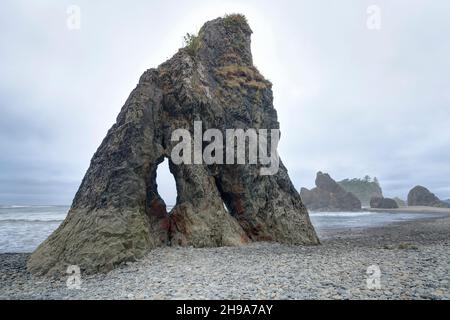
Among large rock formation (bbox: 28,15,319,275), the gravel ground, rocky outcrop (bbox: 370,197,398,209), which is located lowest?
rocky outcrop (bbox: 370,197,398,209)

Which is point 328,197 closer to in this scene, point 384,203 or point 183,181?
point 384,203

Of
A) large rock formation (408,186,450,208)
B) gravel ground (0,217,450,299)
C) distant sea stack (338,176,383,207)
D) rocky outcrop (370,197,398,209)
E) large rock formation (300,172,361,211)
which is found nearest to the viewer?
gravel ground (0,217,450,299)

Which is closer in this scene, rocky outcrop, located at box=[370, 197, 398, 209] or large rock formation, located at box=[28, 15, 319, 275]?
large rock formation, located at box=[28, 15, 319, 275]

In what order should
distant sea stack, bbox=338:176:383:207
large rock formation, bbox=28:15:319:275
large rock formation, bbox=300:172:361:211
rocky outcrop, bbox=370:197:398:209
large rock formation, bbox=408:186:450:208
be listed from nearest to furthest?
large rock formation, bbox=28:15:319:275 < rocky outcrop, bbox=370:197:398:209 < large rock formation, bbox=408:186:450:208 < large rock formation, bbox=300:172:361:211 < distant sea stack, bbox=338:176:383:207

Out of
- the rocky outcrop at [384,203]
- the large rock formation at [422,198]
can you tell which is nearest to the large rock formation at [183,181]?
the rocky outcrop at [384,203]

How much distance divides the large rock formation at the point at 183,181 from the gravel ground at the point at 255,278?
1466mm

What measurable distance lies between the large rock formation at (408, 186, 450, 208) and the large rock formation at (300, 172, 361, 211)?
22.9 m

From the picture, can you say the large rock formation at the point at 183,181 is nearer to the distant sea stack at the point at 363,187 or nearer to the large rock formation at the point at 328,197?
the large rock formation at the point at 328,197

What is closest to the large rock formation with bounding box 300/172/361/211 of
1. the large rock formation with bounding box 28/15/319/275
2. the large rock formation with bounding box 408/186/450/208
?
the large rock formation with bounding box 408/186/450/208

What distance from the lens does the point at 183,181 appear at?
1770cm

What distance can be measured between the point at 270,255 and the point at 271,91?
14.1m

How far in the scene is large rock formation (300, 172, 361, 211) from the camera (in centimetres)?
11112

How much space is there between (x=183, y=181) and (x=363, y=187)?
177 meters

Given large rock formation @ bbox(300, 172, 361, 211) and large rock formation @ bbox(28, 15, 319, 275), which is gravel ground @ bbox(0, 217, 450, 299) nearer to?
large rock formation @ bbox(28, 15, 319, 275)
